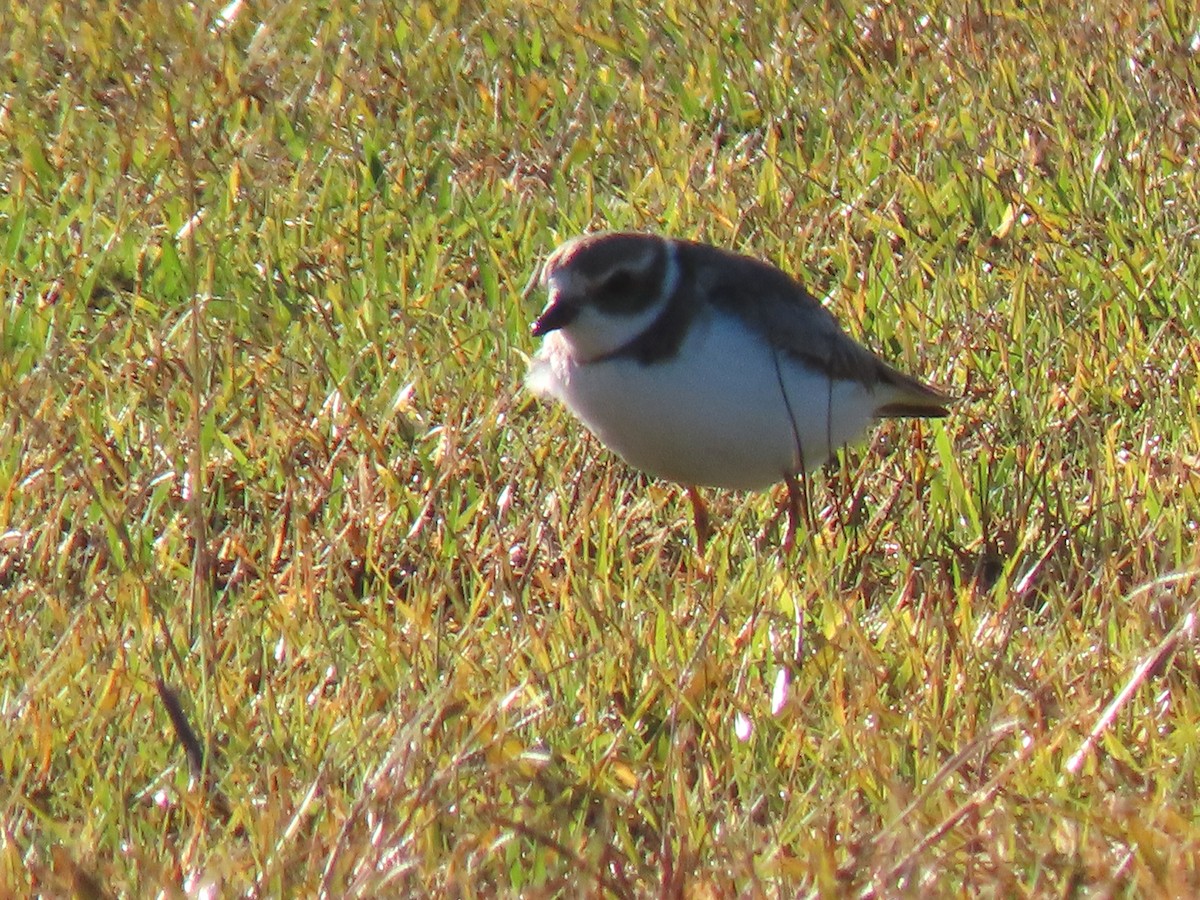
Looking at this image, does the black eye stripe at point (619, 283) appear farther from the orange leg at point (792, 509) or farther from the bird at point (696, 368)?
the orange leg at point (792, 509)

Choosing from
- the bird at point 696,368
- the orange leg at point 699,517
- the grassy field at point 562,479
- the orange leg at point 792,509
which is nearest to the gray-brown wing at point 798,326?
the bird at point 696,368

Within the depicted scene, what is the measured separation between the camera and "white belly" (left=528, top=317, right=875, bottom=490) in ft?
Result: 17.9

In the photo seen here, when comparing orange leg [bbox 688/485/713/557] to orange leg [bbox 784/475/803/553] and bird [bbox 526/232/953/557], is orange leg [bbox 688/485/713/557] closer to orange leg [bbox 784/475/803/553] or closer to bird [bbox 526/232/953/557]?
bird [bbox 526/232/953/557]

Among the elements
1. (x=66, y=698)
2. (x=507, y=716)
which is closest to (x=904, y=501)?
(x=507, y=716)

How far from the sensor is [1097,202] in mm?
7445

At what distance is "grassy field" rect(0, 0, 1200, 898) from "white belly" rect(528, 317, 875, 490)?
9.5 inches

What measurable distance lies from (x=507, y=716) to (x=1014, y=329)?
289 centimetres

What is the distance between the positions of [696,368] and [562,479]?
68cm

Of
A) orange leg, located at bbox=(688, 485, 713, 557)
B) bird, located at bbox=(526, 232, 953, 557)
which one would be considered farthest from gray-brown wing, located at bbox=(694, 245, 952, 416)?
orange leg, located at bbox=(688, 485, 713, 557)

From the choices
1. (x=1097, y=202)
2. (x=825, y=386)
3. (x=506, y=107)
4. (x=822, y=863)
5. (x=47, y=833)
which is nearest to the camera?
(x=822, y=863)

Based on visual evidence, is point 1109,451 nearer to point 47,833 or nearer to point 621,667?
point 621,667

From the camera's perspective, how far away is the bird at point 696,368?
5469 mm

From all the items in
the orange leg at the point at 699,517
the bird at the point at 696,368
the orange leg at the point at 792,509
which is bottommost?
the orange leg at the point at 699,517

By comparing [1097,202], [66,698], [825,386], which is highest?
[1097,202]
